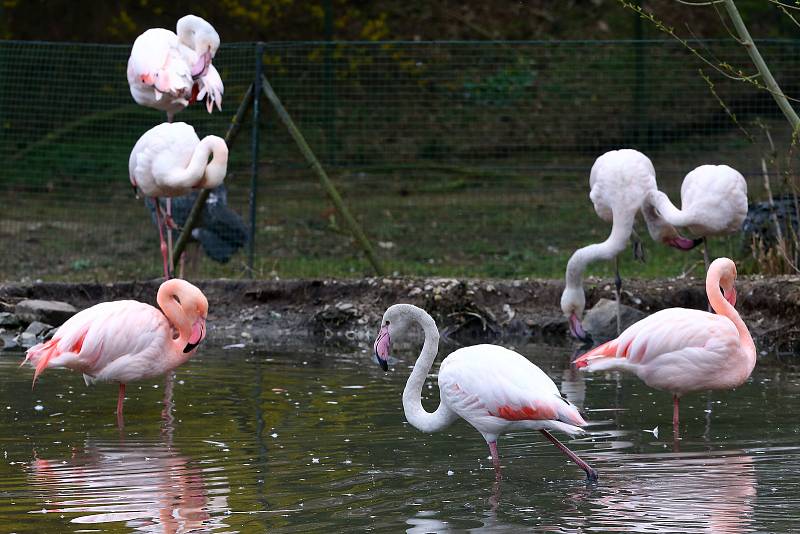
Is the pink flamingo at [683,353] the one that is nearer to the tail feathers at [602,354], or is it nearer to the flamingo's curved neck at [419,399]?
the tail feathers at [602,354]

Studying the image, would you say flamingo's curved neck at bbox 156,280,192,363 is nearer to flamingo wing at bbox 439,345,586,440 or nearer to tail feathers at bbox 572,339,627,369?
flamingo wing at bbox 439,345,586,440

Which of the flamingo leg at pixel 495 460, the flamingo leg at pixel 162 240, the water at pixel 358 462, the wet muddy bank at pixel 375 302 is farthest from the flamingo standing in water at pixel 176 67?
the flamingo leg at pixel 495 460

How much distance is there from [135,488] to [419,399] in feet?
4.10

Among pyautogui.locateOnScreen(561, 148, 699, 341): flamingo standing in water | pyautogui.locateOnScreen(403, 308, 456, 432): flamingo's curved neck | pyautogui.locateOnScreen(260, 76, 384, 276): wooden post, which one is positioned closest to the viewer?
pyautogui.locateOnScreen(403, 308, 456, 432): flamingo's curved neck

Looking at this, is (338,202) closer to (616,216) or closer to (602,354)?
(616,216)

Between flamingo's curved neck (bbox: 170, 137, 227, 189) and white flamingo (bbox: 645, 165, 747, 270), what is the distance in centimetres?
303

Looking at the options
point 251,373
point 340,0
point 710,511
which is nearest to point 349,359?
point 251,373

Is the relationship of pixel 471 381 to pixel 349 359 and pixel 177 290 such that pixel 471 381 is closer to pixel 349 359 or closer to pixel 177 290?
pixel 177 290

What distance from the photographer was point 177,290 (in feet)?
22.3

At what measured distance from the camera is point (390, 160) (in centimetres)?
1275

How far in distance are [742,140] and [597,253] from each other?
15.3ft

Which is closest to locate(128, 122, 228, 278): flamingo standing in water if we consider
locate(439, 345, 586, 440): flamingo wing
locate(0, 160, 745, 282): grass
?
locate(0, 160, 745, 282): grass

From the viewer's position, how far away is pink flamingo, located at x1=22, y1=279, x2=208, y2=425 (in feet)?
21.7

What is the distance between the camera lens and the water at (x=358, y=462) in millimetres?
4516
